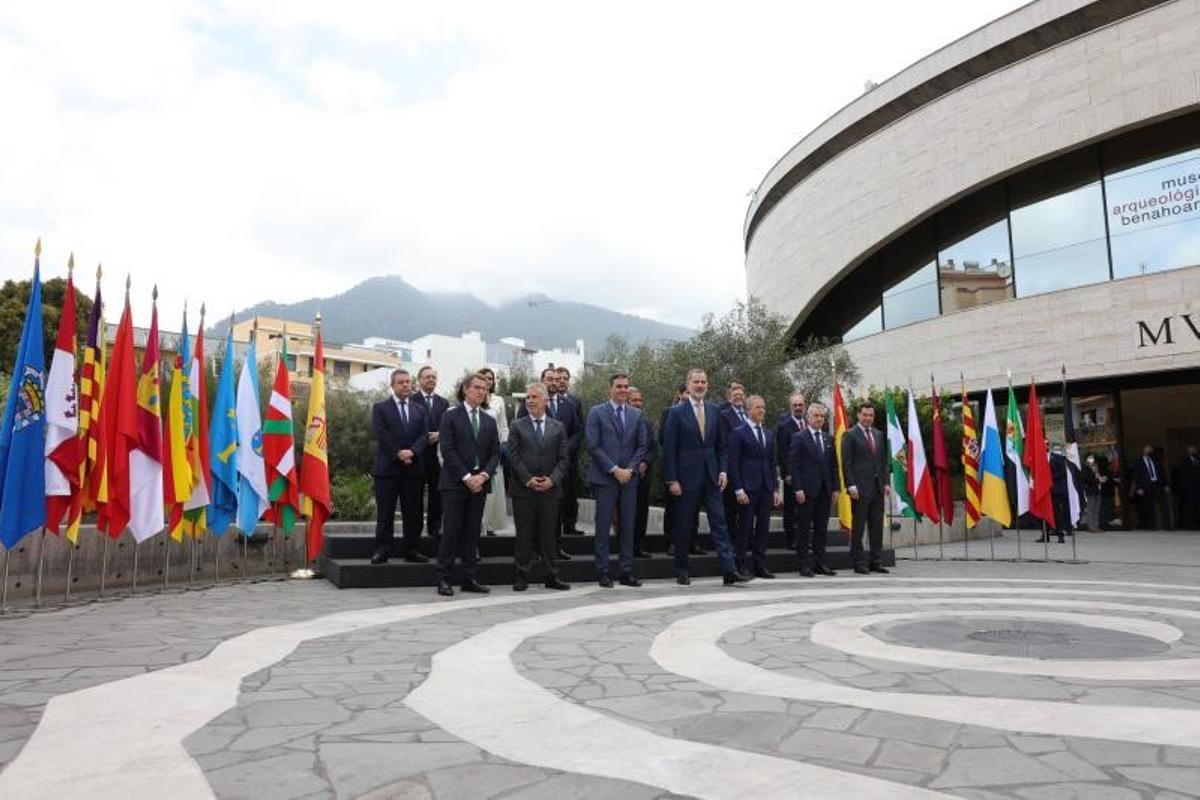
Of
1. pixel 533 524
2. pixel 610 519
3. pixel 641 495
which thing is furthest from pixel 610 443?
pixel 641 495

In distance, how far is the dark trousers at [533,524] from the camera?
7711 millimetres

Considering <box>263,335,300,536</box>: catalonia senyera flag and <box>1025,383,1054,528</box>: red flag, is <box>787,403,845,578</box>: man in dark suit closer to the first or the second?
<box>1025,383,1054,528</box>: red flag

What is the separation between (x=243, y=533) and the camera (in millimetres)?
8906

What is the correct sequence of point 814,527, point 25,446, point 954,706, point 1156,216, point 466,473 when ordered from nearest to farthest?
1. point 954,706
2. point 25,446
3. point 466,473
4. point 814,527
5. point 1156,216

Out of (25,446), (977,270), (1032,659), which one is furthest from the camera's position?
(977,270)

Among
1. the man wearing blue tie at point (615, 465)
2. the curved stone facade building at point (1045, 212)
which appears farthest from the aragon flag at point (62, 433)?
the curved stone facade building at point (1045, 212)

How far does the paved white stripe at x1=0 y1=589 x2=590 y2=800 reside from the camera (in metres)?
2.47

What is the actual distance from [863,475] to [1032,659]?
5.10 meters

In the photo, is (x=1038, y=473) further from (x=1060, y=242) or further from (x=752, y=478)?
(x=1060, y=242)

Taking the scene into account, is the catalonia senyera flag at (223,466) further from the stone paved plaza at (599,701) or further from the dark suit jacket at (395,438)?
the stone paved plaza at (599,701)

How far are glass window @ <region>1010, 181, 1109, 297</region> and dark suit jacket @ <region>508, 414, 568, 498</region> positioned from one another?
16.6 metres

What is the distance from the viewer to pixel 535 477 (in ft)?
25.1

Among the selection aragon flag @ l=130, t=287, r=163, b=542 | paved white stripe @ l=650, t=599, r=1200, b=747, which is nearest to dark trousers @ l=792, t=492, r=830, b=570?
paved white stripe @ l=650, t=599, r=1200, b=747

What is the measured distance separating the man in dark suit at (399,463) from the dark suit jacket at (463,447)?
86cm
